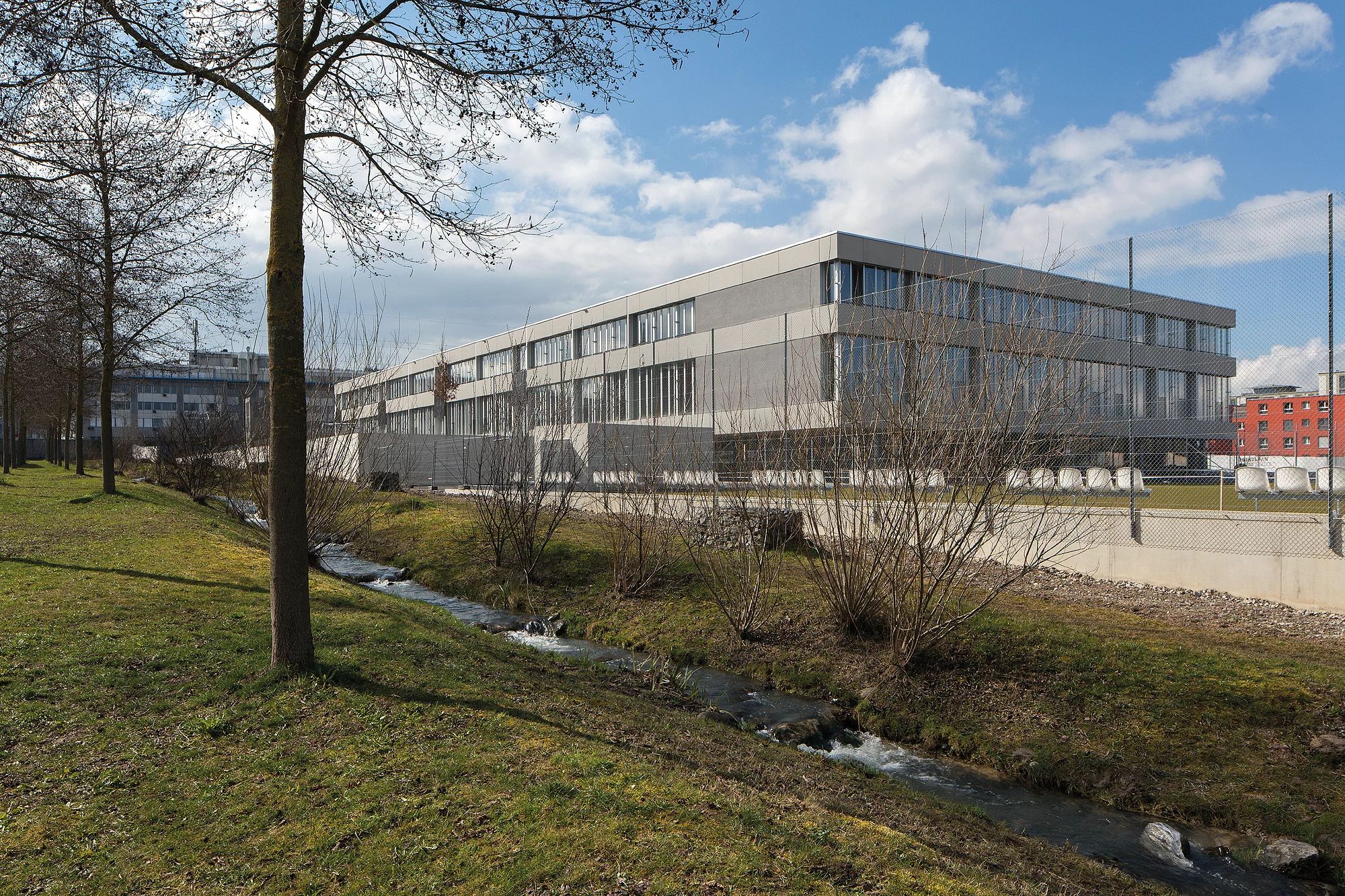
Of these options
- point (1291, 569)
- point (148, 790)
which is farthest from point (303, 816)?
point (1291, 569)

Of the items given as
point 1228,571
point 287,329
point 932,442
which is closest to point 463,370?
point 1228,571

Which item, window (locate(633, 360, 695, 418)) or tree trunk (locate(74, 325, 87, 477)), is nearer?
window (locate(633, 360, 695, 418))

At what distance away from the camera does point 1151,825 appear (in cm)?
613

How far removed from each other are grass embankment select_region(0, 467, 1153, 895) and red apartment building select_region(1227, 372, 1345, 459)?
8353mm

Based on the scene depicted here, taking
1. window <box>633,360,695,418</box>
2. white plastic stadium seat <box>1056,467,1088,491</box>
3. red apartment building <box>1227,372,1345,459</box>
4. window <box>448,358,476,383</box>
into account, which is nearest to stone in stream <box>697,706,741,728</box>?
white plastic stadium seat <box>1056,467,1088,491</box>

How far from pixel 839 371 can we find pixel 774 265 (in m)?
26.1

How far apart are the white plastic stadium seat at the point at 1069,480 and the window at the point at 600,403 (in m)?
6.87

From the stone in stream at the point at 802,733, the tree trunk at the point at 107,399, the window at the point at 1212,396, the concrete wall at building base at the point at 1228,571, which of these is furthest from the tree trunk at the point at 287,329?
the tree trunk at the point at 107,399

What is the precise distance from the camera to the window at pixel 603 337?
4412cm

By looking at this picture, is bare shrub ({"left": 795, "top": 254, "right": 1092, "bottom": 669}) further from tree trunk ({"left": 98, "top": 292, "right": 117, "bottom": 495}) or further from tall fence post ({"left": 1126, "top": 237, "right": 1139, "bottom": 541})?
tree trunk ({"left": 98, "top": 292, "right": 117, "bottom": 495})

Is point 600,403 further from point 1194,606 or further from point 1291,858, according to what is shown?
point 1291,858

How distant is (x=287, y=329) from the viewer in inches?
231

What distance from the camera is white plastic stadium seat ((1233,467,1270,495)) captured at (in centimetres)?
1122

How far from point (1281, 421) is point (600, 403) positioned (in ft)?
36.2
